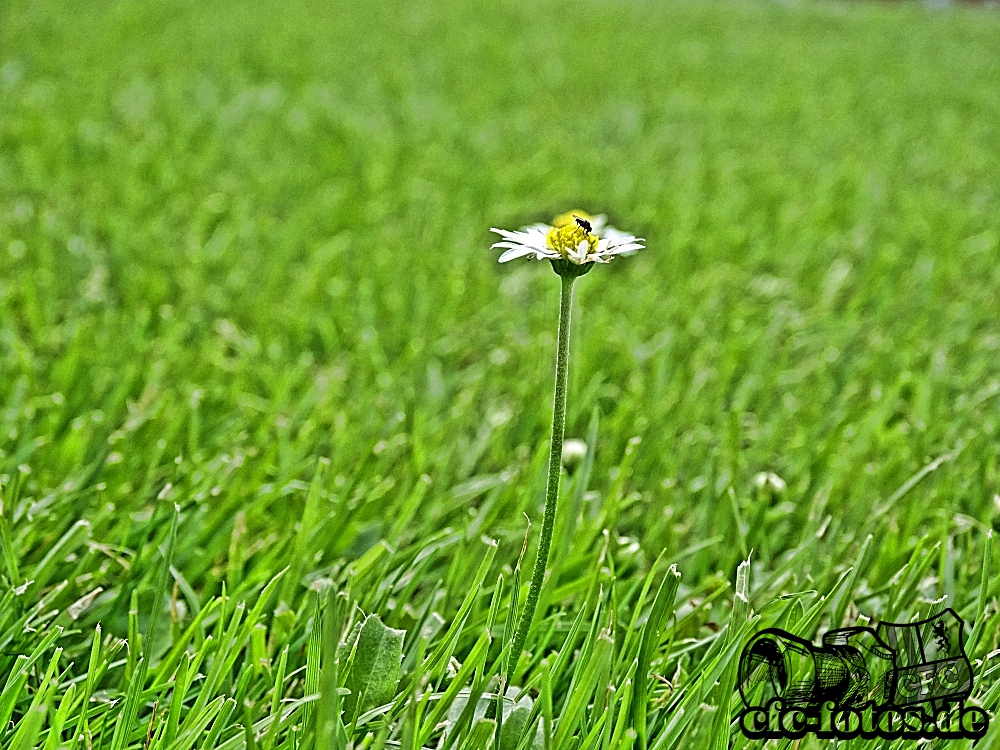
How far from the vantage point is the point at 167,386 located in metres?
1.60

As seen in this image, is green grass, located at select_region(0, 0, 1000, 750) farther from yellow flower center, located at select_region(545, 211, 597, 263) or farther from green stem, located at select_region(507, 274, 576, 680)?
yellow flower center, located at select_region(545, 211, 597, 263)

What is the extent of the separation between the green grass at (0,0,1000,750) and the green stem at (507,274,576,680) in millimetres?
37

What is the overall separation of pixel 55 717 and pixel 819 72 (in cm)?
591

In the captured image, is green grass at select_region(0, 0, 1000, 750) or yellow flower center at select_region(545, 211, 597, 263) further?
green grass at select_region(0, 0, 1000, 750)

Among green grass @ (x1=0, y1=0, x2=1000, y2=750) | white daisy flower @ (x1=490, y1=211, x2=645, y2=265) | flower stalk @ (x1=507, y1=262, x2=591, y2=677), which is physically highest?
white daisy flower @ (x1=490, y1=211, x2=645, y2=265)

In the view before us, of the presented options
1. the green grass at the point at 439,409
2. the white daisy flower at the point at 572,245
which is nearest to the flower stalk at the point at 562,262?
the white daisy flower at the point at 572,245

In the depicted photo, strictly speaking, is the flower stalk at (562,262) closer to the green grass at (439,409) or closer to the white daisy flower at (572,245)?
the white daisy flower at (572,245)

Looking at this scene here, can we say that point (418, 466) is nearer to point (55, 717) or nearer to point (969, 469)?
point (55, 717)

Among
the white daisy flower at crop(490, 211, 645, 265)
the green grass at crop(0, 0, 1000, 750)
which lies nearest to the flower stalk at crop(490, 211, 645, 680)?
the white daisy flower at crop(490, 211, 645, 265)

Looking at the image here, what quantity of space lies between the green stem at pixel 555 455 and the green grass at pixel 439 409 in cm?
4

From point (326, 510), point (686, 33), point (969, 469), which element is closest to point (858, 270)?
point (969, 469)

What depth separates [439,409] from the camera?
65.6 inches

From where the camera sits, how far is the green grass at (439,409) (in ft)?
3.04

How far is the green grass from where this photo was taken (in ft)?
3.04
